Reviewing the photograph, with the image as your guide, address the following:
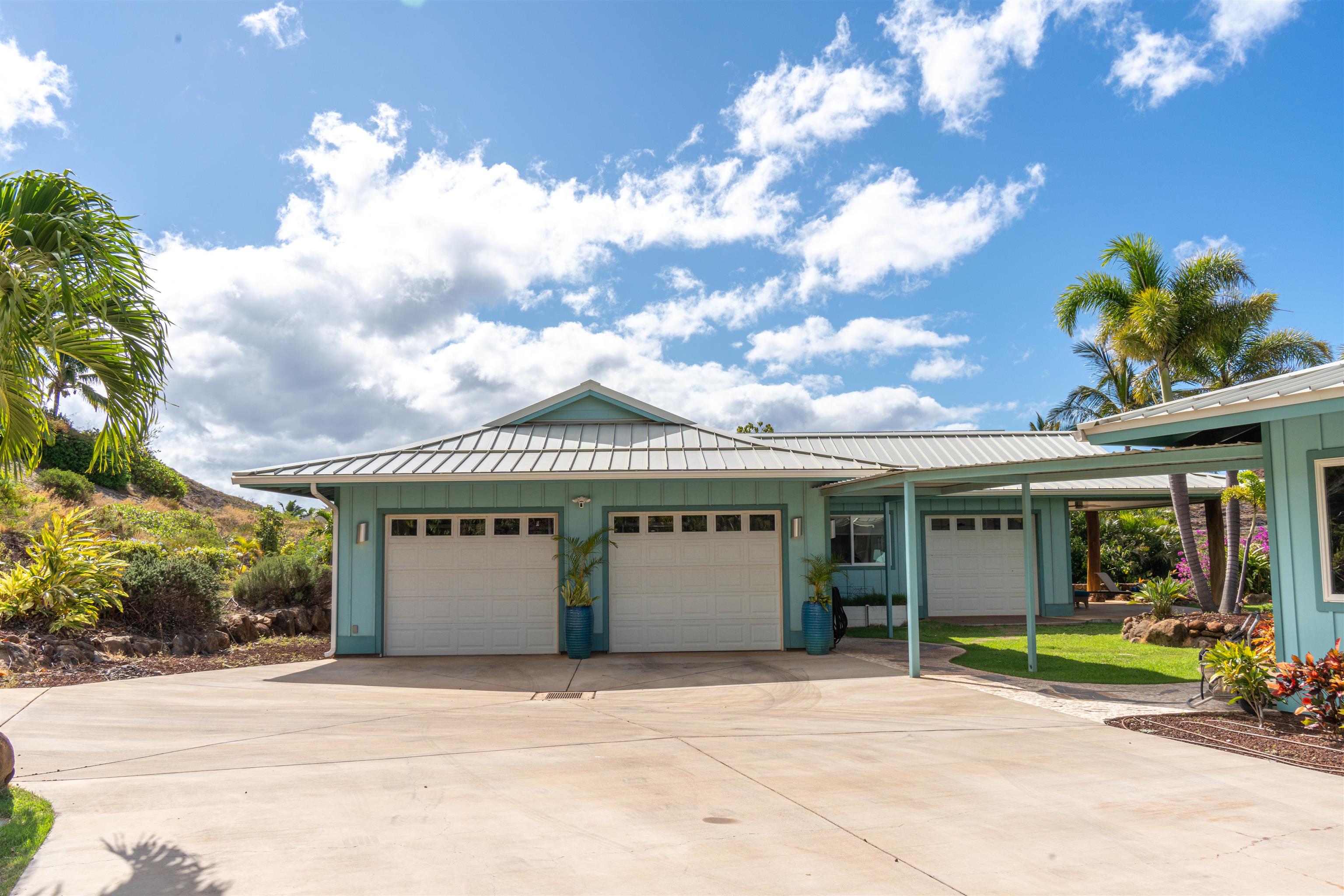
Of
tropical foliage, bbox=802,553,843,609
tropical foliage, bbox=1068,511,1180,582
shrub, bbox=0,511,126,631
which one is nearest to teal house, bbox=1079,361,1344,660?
tropical foliage, bbox=802,553,843,609

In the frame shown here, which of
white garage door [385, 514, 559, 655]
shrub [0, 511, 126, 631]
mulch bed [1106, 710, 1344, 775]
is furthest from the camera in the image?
white garage door [385, 514, 559, 655]

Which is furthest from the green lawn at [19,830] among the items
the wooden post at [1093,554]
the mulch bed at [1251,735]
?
the wooden post at [1093,554]

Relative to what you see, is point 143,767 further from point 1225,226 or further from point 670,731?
point 1225,226

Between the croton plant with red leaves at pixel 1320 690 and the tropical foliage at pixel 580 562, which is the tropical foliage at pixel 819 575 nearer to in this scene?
the tropical foliage at pixel 580 562

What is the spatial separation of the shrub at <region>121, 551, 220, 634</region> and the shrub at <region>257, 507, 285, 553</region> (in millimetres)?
6965

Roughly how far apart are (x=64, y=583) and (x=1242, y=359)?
80.2ft

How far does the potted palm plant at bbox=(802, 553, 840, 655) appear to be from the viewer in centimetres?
1211

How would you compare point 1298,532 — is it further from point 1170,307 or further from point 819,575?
point 1170,307

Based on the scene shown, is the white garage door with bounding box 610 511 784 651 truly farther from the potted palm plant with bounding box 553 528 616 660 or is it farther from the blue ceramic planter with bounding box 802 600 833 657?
the blue ceramic planter with bounding box 802 600 833 657

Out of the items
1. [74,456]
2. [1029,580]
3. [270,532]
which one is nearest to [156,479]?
[74,456]

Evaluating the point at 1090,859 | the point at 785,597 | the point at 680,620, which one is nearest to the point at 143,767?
the point at 1090,859

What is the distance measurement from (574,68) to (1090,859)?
40.1 ft

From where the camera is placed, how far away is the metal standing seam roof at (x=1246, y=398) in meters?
6.11

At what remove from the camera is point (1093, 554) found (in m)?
22.7
